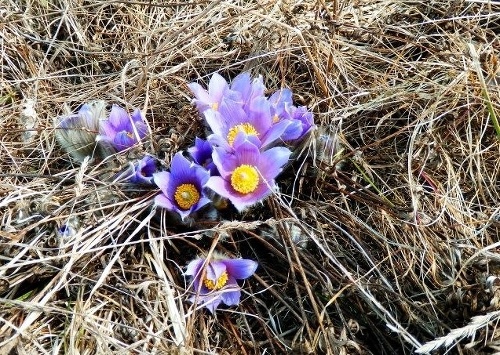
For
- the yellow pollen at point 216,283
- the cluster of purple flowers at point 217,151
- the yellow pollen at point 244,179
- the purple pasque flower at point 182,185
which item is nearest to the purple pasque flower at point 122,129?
the cluster of purple flowers at point 217,151

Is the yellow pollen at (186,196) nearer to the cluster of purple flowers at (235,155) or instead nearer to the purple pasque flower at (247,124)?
the cluster of purple flowers at (235,155)

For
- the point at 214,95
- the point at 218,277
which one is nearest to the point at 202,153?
the point at 214,95

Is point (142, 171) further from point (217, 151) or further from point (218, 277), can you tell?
point (218, 277)

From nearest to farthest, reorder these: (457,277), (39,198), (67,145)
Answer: (457,277) < (39,198) < (67,145)

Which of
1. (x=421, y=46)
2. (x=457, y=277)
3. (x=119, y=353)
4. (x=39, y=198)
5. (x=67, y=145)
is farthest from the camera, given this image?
(x=421, y=46)

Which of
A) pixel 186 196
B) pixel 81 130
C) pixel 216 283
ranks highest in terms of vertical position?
pixel 81 130

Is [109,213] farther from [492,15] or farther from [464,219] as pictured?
[492,15]

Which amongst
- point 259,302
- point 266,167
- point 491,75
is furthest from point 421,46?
point 259,302
